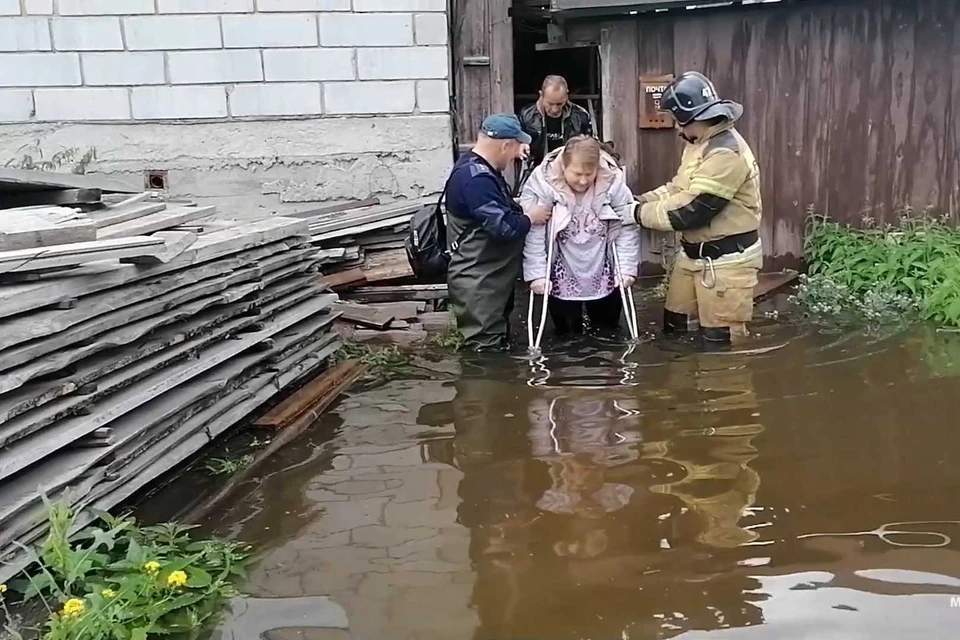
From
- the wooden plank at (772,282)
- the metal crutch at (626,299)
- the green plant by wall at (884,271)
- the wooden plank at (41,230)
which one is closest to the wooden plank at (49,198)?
the wooden plank at (41,230)

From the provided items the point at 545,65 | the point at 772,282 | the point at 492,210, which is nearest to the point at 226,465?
the point at 492,210

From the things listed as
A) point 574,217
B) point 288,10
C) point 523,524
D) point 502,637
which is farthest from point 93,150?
point 502,637

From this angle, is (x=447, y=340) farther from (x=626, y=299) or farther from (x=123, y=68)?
(x=123, y=68)

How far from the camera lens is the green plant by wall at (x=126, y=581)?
3.26 meters

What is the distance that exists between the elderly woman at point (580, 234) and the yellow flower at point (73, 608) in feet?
14.1

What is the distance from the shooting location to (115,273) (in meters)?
4.37

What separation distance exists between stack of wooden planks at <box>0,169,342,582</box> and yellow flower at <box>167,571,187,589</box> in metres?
0.63

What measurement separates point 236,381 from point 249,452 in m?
0.52

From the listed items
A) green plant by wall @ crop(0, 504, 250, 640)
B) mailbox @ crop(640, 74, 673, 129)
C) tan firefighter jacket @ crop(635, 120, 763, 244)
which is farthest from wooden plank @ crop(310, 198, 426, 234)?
green plant by wall @ crop(0, 504, 250, 640)

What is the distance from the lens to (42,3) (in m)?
8.30

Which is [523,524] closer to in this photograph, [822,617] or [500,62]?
[822,617]

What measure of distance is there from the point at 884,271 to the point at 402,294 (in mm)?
4296

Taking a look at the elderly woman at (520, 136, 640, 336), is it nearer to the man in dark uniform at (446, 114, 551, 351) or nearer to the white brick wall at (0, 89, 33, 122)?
the man in dark uniform at (446, 114, 551, 351)

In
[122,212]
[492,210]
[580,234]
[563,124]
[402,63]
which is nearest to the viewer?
[122,212]
